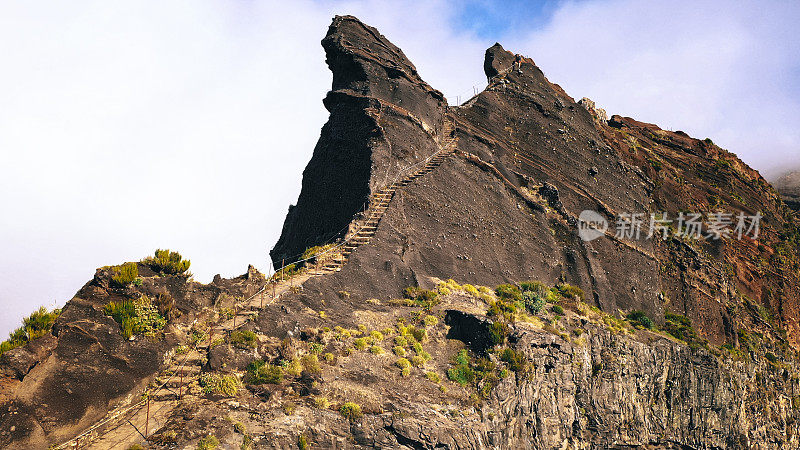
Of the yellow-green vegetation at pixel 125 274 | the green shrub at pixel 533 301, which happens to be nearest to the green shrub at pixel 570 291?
the green shrub at pixel 533 301

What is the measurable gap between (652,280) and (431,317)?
28.4 meters

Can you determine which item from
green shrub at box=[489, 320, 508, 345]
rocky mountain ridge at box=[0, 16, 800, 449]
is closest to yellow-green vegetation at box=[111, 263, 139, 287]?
rocky mountain ridge at box=[0, 16, 800, 449]

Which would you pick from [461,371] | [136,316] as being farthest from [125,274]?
[461,371]

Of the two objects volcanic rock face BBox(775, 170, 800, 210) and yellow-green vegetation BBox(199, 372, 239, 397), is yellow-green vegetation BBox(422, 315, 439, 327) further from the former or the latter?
volcanic rock face BBox(775, 170, 800, 210)

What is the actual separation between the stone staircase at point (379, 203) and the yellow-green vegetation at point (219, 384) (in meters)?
9.97

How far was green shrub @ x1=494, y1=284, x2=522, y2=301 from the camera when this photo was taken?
33781 millimetres

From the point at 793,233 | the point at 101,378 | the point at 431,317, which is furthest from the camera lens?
the point at 793,233

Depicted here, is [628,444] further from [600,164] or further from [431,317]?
[600,164]

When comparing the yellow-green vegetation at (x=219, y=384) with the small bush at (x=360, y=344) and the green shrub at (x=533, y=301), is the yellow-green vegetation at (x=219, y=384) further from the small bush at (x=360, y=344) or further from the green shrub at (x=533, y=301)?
the green shrub at (x=533, y=301)

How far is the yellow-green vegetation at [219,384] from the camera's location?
18219 millimetres

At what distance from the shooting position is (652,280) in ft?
157

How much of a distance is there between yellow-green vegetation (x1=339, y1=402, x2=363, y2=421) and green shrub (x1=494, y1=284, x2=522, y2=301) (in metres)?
15.7

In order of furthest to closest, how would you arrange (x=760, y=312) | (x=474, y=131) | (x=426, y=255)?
(x=760, y=312), (x=474, y=131), (x=426, y=255)

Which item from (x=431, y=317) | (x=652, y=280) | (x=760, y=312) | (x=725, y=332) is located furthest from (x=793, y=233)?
(x=431, y=317)
